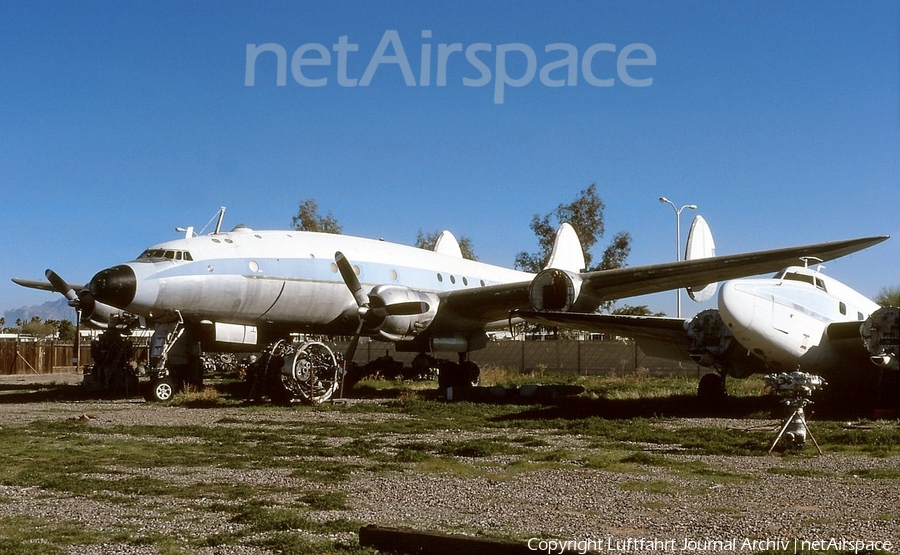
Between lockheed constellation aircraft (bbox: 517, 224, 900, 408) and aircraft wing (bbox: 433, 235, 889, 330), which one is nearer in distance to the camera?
lockheed constellation aircraft (bbox: 517, 224, 900, 408)

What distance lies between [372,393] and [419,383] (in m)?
4.31

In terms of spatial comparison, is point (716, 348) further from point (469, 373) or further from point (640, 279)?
point (469, 373)

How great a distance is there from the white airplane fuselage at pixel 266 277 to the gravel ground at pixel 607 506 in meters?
10.3

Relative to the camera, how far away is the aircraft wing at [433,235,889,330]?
18125 mm

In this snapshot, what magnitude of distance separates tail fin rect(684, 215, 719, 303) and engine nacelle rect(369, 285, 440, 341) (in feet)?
26.2

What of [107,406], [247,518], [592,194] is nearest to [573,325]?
[107,406]

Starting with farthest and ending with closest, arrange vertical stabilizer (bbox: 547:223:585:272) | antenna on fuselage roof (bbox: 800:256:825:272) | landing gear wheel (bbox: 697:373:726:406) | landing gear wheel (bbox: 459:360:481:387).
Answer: vertical stabilizer (bbox: 547:223:585:272), landing gear wheel (bbox: 459:360:481:387), landing gear wheel (bbox: 697:373:726:406), antenna on fuselage roof (bbox: 800:256:825:272)

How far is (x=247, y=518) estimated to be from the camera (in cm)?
644

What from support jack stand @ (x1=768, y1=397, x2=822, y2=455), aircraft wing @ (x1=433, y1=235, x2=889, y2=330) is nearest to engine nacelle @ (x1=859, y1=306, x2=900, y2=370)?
aircraft wing @ (x1=433, y1=235, x2=889, y2=330)

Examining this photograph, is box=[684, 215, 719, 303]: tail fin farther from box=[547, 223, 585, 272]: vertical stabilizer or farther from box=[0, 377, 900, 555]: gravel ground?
box=[0, 377, 900, 555]: gravel ground

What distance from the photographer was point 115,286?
1786cm

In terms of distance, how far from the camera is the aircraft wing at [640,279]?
18.1 metres

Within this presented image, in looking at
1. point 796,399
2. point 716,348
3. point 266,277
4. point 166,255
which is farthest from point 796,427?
point 166,255

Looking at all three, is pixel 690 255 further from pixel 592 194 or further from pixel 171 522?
pixel 592 194
